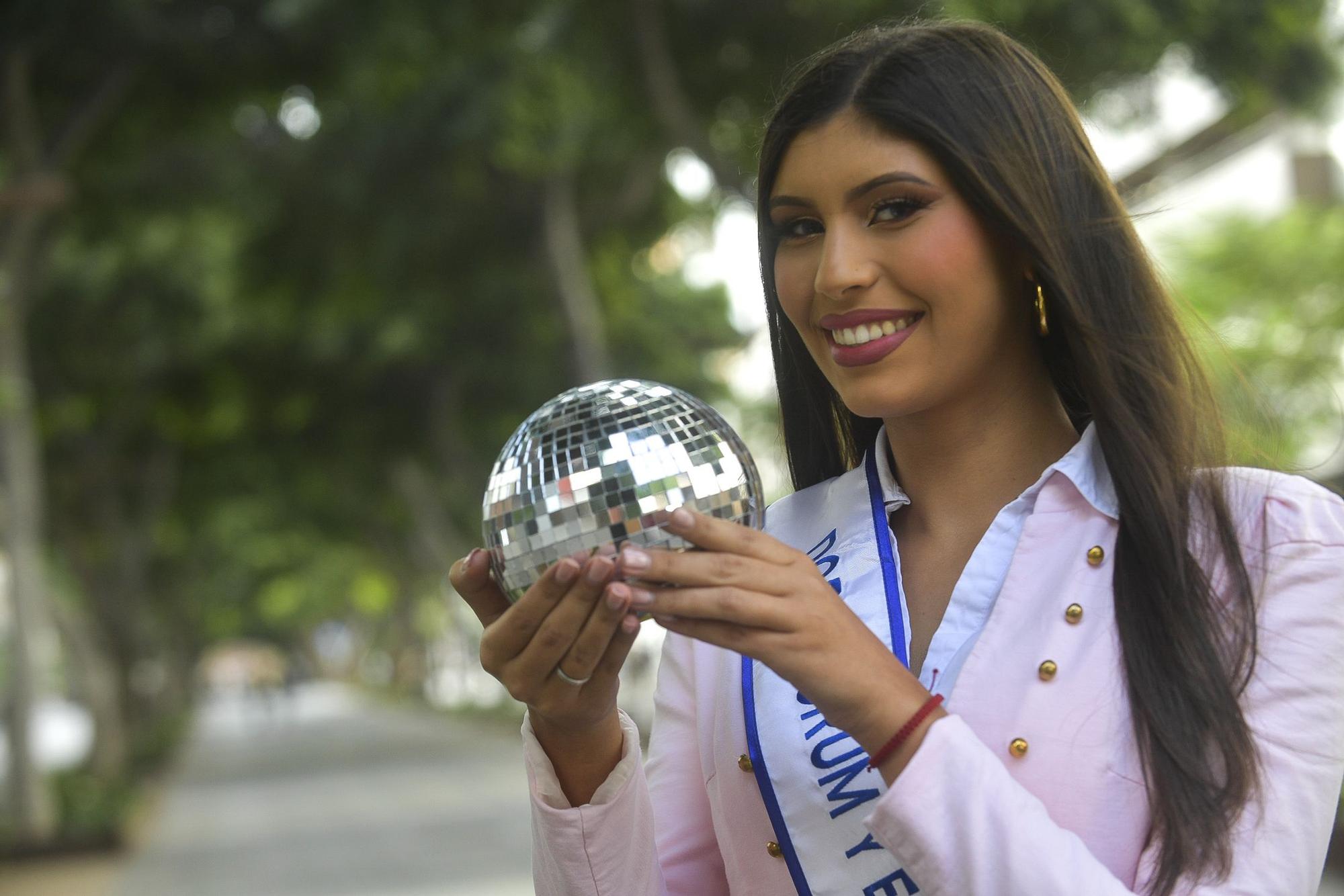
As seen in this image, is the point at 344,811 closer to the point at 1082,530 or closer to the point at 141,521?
the point at 141,521

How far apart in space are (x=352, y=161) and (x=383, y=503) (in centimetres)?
1775

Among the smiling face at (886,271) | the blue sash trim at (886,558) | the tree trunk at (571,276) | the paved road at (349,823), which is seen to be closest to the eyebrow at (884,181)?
the smiling face at (886,271)

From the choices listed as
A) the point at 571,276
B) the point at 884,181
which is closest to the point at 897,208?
the point at 884,181

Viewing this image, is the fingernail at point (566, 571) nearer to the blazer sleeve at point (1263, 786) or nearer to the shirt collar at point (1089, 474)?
the blazer sleeve at point (1263, 786)

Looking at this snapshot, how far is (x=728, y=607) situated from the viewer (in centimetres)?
142

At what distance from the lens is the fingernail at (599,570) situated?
1450mm

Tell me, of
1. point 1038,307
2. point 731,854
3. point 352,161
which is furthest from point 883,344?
point 352,161

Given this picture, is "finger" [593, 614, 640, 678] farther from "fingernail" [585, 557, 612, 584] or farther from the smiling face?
the smiling face

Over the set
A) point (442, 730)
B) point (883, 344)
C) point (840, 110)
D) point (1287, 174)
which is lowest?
point (883, 344)

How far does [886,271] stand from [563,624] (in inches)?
21.0

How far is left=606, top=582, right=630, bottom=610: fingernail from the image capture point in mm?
1451

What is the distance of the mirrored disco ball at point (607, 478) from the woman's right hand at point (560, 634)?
46 mm

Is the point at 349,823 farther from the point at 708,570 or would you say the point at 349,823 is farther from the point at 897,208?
the point at 708,570

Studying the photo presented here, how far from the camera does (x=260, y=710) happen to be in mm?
47719
